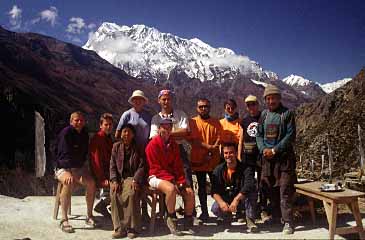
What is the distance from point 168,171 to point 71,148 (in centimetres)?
165

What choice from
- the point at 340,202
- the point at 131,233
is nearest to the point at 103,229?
the point at 131,233

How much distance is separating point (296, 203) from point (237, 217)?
1001 mm

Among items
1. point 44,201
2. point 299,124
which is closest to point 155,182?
point 44,201

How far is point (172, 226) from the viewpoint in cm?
566

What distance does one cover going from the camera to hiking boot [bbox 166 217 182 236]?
562 cm

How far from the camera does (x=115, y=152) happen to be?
5887 mm

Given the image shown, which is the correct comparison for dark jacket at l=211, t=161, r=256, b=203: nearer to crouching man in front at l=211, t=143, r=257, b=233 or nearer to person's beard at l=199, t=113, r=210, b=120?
crouching man in front at l=211, t=143, r=257, b=233

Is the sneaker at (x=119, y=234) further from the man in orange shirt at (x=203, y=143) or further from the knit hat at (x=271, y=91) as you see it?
the knit hat at (x=271, y=91)

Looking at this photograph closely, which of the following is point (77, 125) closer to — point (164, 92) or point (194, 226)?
point (164, 92)

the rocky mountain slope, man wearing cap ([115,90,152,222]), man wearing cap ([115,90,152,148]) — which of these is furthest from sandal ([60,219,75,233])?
the rocky mountain slope

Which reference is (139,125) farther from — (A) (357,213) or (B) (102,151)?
(A) (357,213)

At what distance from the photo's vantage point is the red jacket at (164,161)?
5.79 m

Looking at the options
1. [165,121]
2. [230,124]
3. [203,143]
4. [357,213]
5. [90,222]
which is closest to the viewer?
[357,213]

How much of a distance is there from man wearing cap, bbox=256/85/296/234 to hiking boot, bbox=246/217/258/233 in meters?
0.44
